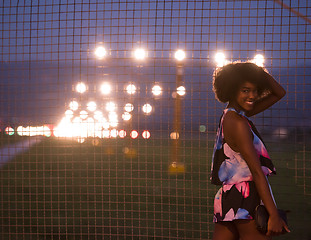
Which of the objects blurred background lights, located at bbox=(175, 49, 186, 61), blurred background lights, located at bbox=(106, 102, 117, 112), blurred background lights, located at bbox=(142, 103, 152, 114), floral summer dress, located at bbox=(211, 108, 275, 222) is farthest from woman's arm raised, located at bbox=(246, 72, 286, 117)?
blurred background lights, located at bbox=(106, 102, 117, 112)

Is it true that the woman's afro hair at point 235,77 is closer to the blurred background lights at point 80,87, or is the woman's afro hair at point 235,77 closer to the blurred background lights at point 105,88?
the blurred background lights at point 105,88

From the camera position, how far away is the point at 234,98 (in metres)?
2.41

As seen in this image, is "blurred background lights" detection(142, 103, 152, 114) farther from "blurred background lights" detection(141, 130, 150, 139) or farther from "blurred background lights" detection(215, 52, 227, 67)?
"blurred background lights" detection(215, 52, 227, 67)

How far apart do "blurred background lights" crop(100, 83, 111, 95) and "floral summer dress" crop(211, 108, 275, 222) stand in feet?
8.58

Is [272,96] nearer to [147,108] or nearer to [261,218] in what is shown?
[261,218]

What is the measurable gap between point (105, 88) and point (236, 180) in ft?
9.27

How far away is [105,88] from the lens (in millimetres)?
4828

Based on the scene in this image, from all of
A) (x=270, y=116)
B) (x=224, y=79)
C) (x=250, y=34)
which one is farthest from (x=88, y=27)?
(x=224, y=79)

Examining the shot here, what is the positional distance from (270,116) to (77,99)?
229cm

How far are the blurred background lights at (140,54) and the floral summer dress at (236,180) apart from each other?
2337 millimetres

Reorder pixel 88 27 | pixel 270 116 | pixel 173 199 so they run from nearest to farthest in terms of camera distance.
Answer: pixel 270 116 → pixel 88 27 → pixel 173 199

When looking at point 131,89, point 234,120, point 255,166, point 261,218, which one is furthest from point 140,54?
point 261,218

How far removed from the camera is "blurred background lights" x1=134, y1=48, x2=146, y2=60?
14.8 feet

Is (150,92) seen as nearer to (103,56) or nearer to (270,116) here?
(103,56)
